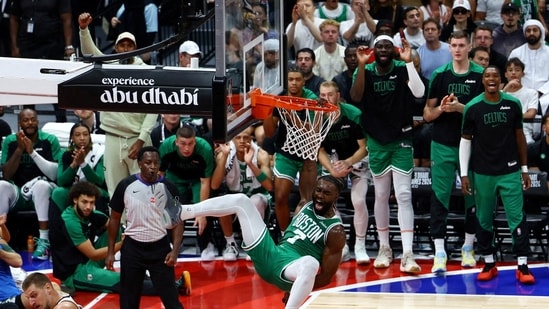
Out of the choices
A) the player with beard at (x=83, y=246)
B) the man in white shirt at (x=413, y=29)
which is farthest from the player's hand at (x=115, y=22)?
the player with beard at (x=83, y=246)

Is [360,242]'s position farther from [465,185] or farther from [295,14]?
[295,14]

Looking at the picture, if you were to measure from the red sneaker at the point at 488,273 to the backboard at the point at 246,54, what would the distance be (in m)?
A: 3.17

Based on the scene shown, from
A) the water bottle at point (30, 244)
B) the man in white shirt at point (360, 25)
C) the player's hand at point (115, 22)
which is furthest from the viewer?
the player's hand at point (115, 22)

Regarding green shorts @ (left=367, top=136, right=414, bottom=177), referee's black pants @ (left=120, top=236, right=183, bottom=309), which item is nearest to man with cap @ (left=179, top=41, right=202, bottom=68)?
green shorts @ (left=367, top=136, right=414, bottom=177)

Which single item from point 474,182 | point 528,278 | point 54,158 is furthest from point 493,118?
point 54,158

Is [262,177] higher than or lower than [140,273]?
higher

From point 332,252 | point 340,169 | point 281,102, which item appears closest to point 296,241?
point 332,252

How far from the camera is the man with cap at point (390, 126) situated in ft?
40.2

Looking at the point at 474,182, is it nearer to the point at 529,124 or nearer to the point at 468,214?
the point at 468,214

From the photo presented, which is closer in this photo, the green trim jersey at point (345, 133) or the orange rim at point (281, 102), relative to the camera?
the orange rim at point (281, 102)

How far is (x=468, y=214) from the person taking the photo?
12.3m

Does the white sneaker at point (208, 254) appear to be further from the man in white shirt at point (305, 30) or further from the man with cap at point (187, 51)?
the man in white shirt at point (305, 30)

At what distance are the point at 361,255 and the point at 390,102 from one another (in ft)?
5.37

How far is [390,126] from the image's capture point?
12312 millimetres
